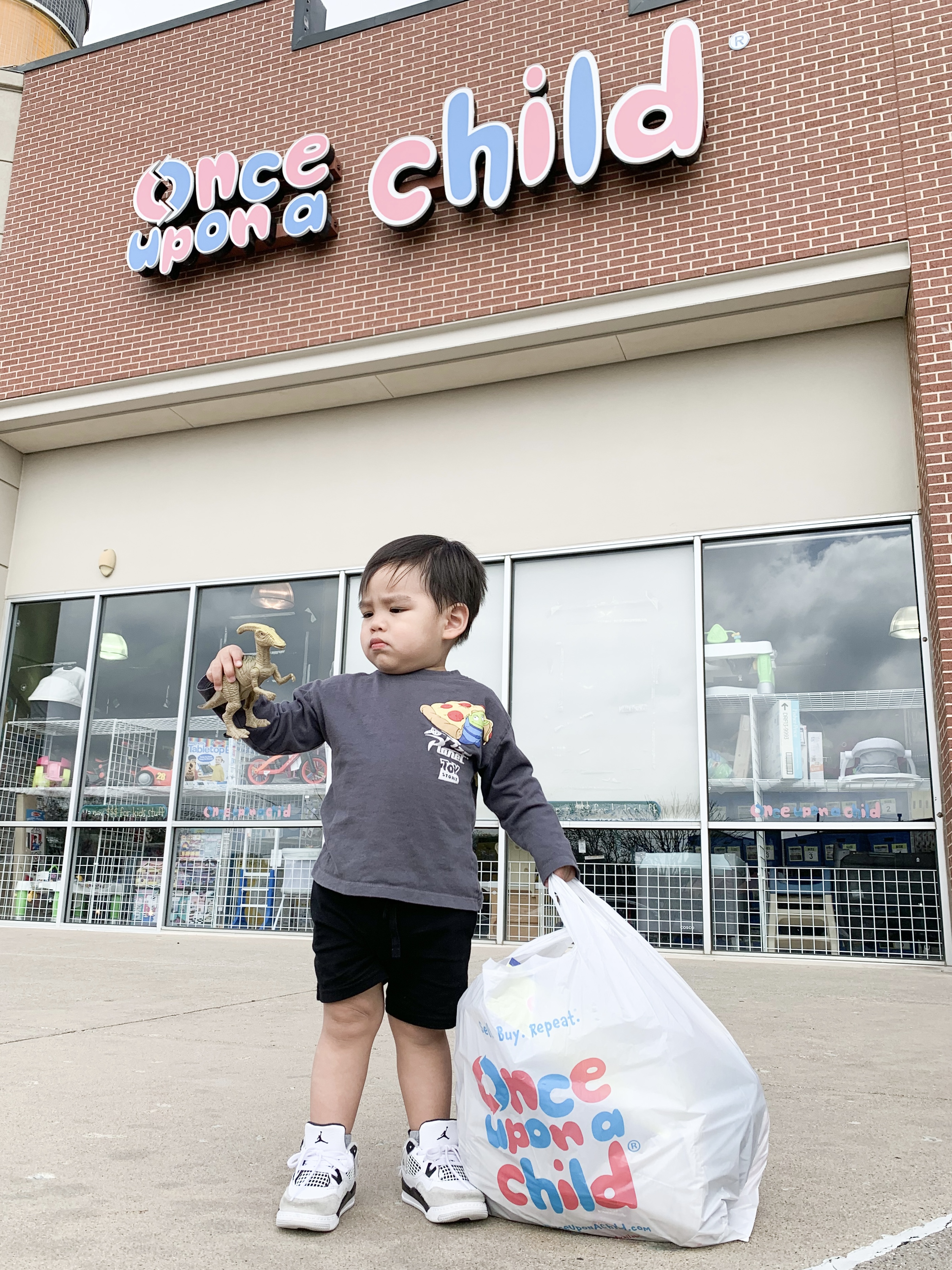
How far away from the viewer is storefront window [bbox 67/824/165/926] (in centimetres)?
855

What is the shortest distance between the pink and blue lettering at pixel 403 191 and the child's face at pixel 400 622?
6.39 meters

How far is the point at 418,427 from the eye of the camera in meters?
8.45

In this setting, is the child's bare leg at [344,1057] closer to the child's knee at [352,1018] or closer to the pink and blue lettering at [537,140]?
the child's knee at [352,1018]

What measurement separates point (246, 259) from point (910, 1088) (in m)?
7.89

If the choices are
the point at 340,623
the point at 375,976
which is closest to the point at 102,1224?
the point at 375,976

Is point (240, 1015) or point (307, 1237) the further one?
point (240, 1015)

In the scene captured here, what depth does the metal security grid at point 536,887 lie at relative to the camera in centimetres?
651

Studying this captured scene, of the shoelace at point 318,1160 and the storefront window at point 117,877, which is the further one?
the storefront window at point 117,877

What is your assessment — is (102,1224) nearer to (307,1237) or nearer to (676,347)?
(307,1237)

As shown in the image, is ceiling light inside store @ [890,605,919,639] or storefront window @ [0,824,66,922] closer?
ceiling light inside store @ [890,605,919,639]

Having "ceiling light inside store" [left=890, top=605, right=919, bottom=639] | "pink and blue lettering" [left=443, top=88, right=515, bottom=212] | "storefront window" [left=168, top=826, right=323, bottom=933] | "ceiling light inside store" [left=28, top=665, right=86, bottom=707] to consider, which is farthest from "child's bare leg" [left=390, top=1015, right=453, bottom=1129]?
"ceiling light inside store" [left=28, top=665, right=86, bottom=707]

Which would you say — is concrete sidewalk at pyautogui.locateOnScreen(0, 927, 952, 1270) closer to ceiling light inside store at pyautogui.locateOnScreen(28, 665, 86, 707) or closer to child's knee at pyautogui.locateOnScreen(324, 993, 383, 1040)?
child's knee at pyautogui.locateOnScreen(324, 993, 383, 1040)

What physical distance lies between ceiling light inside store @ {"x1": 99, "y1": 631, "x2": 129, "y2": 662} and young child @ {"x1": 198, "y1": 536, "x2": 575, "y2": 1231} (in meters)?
7.40

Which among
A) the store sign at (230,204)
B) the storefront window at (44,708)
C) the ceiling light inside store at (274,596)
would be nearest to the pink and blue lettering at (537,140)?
the store sign at (230,204)
